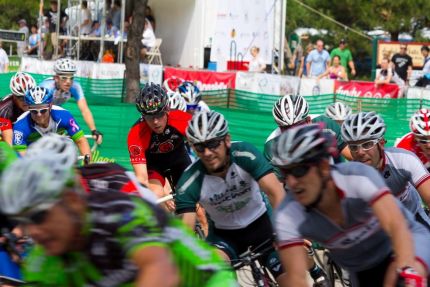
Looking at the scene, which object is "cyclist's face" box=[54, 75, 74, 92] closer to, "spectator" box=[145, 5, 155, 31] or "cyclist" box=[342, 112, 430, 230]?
"cyclist" box=[342, 112, 430, 230]

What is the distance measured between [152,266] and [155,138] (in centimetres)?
648

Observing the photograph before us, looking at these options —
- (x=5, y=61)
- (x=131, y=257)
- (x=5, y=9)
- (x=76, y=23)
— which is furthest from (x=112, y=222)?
(x=5, y=9)

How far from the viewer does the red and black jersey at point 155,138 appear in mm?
9812

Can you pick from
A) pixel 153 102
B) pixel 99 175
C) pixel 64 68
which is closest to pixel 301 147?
pixel 99 175

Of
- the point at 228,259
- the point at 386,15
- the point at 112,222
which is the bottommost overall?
the point at 228,259

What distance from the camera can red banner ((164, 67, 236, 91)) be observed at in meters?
23.6

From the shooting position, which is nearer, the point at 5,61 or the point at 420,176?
the point at 420,176

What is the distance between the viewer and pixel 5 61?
981 inches

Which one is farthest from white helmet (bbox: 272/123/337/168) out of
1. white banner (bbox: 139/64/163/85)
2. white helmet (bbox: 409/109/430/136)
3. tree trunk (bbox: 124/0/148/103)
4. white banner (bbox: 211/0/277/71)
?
white banner (bbox: 211/0/277/71)

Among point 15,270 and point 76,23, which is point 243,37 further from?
point 15,270

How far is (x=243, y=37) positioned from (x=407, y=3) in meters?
13.0

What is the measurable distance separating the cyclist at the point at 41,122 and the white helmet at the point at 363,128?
404 cm

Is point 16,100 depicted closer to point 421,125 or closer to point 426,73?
point 421,125

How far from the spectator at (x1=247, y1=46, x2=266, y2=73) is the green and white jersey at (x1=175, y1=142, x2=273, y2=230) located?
59.9 ft
